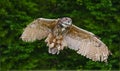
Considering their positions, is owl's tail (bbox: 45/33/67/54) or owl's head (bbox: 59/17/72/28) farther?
owl's tail (bbox: 45/33/67/54)

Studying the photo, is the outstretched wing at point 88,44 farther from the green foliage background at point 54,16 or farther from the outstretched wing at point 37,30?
the green foliage background at point 54,16

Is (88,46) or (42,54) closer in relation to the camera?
(88,46)

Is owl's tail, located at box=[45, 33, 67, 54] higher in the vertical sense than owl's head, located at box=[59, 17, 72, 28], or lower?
lower

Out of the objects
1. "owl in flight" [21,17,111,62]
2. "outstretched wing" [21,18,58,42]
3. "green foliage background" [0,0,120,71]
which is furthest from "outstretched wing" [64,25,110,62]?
"green foliage background" [0,0,120,71]

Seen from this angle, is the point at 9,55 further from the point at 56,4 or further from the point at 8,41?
the point at 56,4

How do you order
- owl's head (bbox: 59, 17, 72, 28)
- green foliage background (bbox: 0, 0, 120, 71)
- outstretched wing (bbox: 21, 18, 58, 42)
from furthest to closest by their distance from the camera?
green foliage background (bbox: 0, 0, 120, 71) < outstretched wing (bbox: 21, 18, 58, 42) < owl's head (bbox: 59, 17, 72, 28)

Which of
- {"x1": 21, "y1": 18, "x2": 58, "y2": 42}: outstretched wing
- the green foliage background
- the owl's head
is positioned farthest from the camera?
the green foliage background

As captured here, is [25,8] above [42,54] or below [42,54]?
above

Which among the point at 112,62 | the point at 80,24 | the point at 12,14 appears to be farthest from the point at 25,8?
the point at 112,62

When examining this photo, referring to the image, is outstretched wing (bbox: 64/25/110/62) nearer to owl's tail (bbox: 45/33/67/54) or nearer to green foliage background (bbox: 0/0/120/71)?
owl's tail (bbox: 45/33/67/54)
